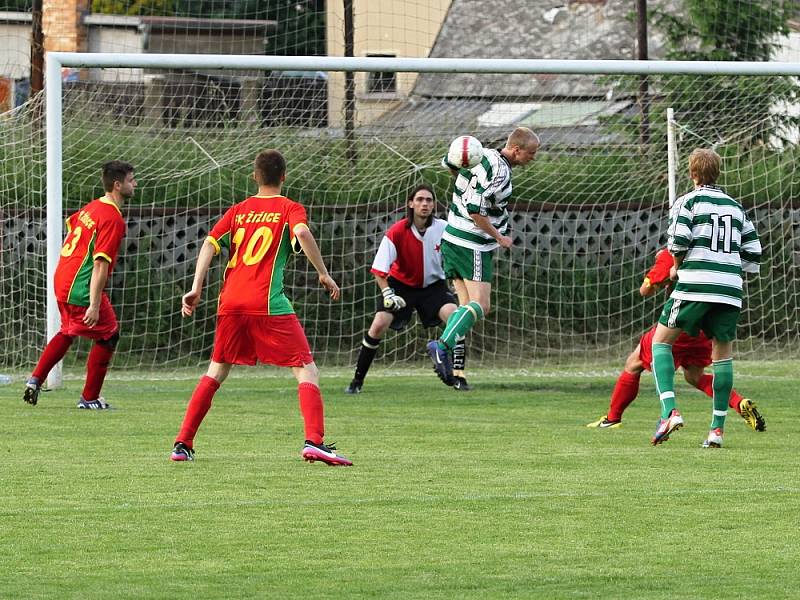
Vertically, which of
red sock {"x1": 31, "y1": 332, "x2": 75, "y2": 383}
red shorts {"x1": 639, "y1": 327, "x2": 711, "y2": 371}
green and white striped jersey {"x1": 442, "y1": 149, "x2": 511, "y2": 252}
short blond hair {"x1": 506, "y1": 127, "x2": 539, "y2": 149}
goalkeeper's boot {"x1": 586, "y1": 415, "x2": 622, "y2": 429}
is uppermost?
short blond hair {"x1": 506, "y1": 127, "x2": 539, "y2": 149}

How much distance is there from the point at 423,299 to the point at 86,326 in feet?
11.4

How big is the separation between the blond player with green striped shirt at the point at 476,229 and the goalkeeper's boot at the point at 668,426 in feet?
7.75

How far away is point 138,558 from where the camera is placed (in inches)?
204

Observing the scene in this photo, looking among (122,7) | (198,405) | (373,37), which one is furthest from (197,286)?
(122,7)

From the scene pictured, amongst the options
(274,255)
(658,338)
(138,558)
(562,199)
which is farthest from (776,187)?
(138,558)

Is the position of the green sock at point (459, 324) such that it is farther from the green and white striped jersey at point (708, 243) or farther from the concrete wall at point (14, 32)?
the concrete wall at point (14, 32)

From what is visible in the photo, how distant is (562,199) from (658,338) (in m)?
7.56

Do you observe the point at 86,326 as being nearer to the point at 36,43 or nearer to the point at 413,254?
the point at 413,254

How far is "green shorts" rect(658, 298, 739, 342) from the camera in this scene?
27.9 feet

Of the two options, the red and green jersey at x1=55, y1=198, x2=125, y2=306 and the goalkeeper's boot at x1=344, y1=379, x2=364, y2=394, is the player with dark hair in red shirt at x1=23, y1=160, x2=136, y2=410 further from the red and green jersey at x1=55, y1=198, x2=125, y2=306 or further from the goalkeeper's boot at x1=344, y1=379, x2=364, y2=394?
the goalkeeper's boot at x1=344, y1=379, x2=364, y2=394

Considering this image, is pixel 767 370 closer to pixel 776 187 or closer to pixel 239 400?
pixel 776 187

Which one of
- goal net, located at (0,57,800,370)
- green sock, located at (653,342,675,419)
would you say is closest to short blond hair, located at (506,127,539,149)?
green sock, located at (653,342,675,419)

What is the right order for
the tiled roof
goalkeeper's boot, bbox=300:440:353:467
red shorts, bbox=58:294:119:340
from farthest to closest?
the tiled roof < red shorts, bbox=58:294:119:340 < goalkeeper's boot, bbox=300:440:353:467

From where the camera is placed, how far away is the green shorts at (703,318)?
8.49 meters
